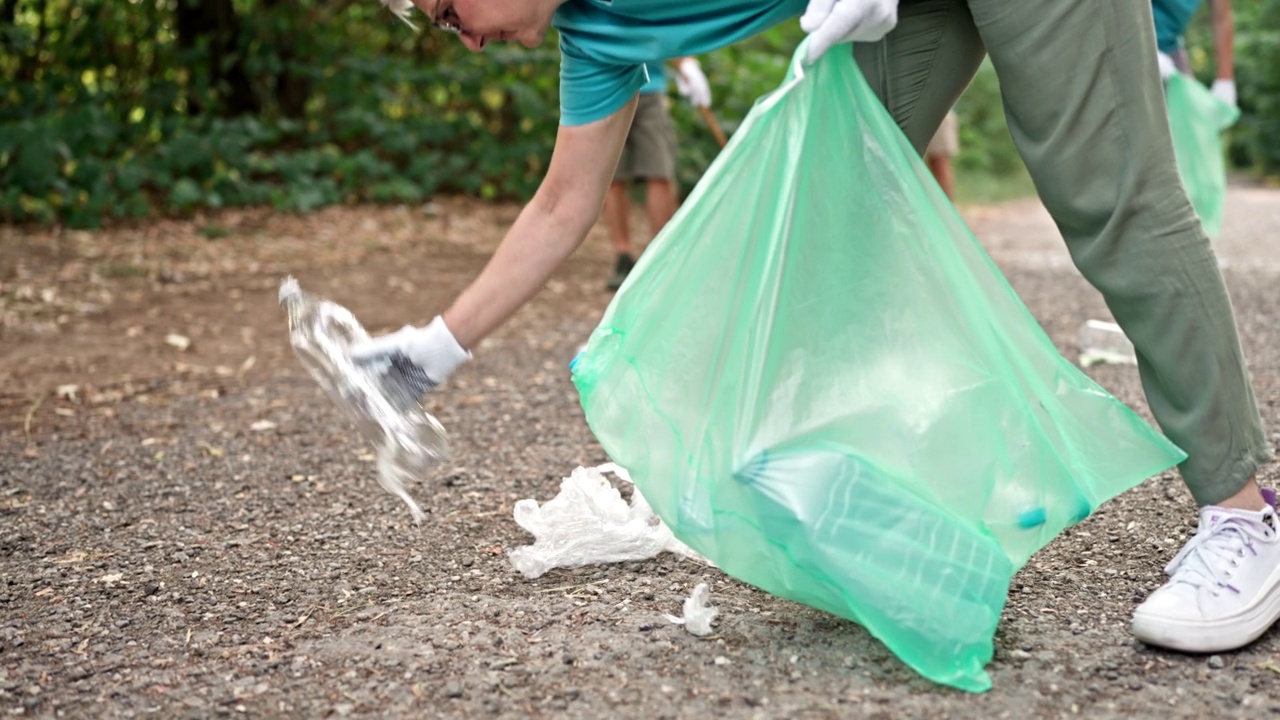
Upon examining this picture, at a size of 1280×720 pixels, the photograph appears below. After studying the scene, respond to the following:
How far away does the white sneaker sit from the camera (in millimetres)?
1611

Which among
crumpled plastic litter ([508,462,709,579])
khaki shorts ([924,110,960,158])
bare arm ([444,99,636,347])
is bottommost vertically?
crumpled plastic litter ([508,462,709,579])

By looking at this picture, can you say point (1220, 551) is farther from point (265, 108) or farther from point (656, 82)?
point (265, 108)

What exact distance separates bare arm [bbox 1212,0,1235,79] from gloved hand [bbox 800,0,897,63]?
382cm

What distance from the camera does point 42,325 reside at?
463 centimetres

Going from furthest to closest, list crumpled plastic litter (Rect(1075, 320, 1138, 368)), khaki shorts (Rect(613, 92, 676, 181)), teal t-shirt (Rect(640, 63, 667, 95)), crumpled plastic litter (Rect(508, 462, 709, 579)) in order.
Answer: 1. khaki shorts (Rect(613, 92, 676, 181))
2. teal t-shirt (Rect(640, 63, 667, 95))
3. crumpled plastic litter (Rect(1075, 320, 1138, 368))
4. crumpled plastic litter (Rect(508, 462, 709, 579))

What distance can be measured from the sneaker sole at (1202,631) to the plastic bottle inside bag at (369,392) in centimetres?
97

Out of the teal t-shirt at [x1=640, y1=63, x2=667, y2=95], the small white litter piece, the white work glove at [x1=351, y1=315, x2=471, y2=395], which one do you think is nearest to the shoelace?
the small white litter piece

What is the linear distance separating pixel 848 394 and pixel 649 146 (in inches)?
145

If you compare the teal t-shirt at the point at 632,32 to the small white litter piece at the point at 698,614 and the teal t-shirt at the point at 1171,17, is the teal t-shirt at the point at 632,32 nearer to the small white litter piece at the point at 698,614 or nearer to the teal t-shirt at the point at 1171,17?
the small white litter piece at the point at 698,614

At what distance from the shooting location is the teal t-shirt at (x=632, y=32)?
5.27 ft

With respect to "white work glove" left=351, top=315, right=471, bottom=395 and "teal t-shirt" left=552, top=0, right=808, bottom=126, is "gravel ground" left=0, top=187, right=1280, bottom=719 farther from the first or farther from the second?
"teal t-shirt" left=552, top=0, right=808, bottom=126

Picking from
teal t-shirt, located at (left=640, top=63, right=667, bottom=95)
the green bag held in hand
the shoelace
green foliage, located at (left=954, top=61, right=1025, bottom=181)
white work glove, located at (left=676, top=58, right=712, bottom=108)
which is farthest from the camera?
green foliage, located at (left=954, top=61, right=1025, bottom=181)

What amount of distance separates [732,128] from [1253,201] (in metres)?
4.86

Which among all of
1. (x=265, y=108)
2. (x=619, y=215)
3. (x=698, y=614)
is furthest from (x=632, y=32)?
(x=265, y=108)
